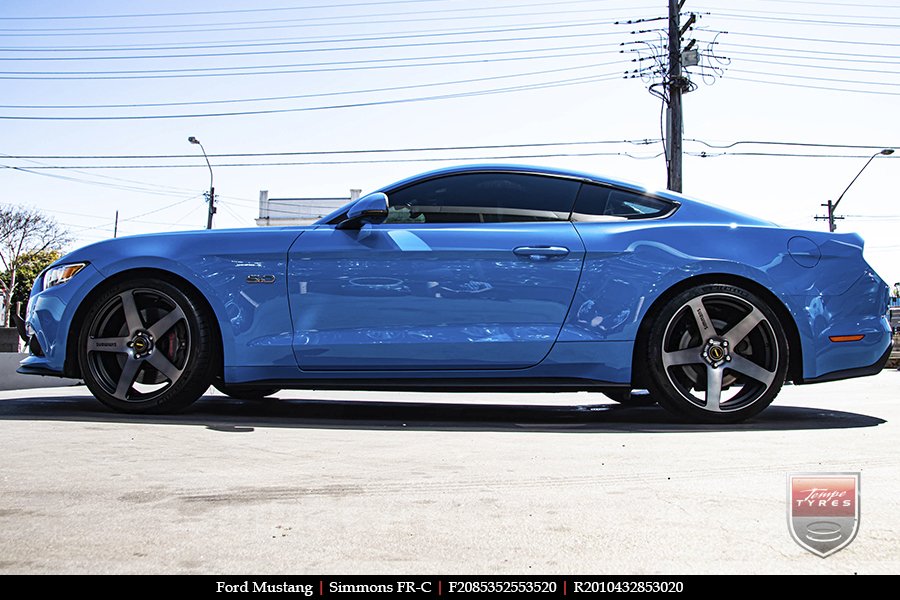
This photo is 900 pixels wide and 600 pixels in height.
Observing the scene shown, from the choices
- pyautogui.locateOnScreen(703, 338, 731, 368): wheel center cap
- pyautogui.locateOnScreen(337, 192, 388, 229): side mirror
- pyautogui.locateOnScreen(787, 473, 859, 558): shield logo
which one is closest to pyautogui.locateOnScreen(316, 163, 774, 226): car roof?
pyautogui.locateOnScreen(337, 192, 388, 229): side mirror

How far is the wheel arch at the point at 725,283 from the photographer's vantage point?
4074mm

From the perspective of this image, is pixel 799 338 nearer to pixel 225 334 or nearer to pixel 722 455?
pixel 722 455

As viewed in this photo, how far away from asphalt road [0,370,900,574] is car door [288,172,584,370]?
0.38m

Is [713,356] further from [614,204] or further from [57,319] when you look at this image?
[57,319]

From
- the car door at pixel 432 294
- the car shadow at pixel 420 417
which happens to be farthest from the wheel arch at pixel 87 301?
the car door at pixel 432 294

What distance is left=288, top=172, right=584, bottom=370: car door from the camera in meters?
4.02

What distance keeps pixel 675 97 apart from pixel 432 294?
1536cm

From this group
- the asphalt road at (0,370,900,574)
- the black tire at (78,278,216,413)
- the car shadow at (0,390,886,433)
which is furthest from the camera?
the black tire at (78,278,216,413)

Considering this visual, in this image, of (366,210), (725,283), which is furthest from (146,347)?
(725,283)

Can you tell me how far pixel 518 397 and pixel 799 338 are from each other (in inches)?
102

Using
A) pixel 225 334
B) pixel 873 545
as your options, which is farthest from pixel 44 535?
pixel 225 334

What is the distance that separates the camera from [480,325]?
4.02 meters

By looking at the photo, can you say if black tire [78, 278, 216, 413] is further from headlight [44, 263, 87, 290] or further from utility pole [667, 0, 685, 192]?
utility pole [667, 0, 685, 192]

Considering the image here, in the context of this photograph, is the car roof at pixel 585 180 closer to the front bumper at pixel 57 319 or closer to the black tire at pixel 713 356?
the black tire at pixel 713 356
